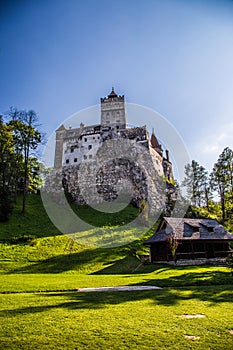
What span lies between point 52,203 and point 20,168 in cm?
1427

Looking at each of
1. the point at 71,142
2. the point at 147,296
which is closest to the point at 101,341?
the point at 147,296

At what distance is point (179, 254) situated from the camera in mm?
27734

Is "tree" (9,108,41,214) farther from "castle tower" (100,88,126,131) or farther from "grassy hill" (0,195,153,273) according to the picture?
"castle tower" (100,88,126,131)

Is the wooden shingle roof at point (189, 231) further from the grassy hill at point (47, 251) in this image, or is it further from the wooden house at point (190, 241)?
the grassy hill at point (47, 251)

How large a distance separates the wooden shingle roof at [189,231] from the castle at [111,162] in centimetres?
1933

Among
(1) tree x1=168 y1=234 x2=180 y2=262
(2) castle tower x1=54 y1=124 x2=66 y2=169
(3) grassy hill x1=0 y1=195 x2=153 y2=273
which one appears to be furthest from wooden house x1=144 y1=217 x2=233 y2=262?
(2) castle tower x1=54 y1=124 x2=66 y2=169

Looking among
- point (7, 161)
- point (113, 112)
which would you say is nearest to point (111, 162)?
point (113, 112)

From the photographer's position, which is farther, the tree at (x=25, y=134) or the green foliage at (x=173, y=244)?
the tree at (x=25, y=134)

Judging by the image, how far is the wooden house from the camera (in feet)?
91.7

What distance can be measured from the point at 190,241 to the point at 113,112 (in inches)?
1984

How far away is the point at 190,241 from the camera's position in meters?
28.4

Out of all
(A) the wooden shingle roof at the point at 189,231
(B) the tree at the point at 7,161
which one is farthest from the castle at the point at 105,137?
(A) the wooden shingle roof at the point at 189,231

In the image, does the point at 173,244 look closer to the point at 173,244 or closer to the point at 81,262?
the point at 173,244

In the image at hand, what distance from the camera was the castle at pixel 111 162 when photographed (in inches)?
2082
